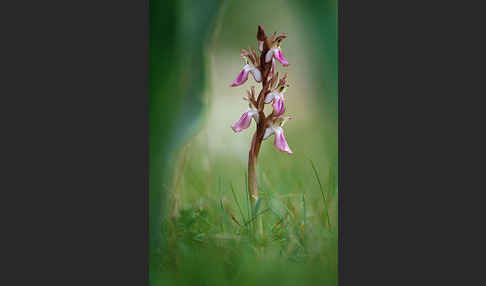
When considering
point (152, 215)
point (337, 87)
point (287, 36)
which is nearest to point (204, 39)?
point (287, 36)

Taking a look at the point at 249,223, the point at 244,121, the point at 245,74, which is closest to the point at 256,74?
the point at 245,74

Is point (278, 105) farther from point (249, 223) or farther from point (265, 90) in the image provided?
point (249, 223)

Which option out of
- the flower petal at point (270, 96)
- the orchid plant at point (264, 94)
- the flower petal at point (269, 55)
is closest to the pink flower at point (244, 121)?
the orchid plant at point (264, 94)

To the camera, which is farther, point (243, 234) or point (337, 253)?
point (337, 253)

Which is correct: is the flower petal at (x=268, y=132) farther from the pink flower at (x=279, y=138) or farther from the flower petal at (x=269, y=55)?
the flower petal at (x=269, y=55)

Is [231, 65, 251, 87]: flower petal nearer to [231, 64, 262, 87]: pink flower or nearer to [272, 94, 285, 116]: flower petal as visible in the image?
[231, 64, 262, 87]: pink flower

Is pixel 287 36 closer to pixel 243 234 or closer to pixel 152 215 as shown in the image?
pixel 243 234

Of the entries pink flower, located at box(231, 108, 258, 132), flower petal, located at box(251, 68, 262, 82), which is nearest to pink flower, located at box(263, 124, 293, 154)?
pink flower, located at box(231, 108, 258, 132)

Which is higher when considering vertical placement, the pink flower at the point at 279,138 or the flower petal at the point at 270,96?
the flower petal at the point at 270,96
